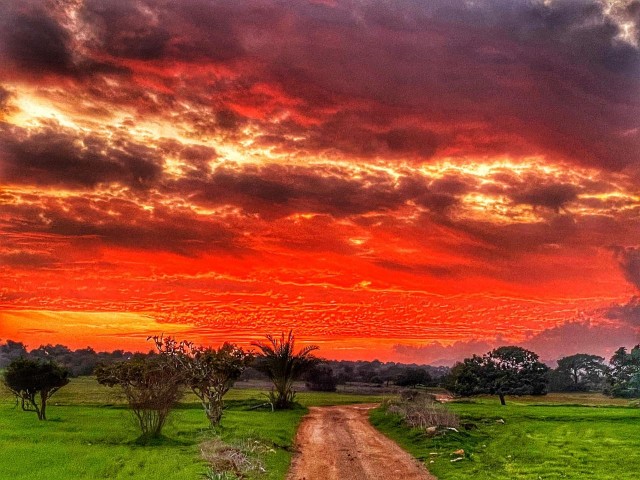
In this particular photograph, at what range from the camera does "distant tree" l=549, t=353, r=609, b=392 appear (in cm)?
16062

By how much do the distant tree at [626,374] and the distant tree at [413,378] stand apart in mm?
40002

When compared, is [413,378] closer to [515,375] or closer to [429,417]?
[515,375]

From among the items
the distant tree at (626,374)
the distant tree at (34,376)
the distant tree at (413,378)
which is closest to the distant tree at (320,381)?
the distant tree at (413,378)

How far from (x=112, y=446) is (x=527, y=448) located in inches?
1074

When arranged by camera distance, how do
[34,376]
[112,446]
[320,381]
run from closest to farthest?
[112,446]
[34,376]
[320,381]

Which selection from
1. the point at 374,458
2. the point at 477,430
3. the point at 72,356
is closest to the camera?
the point at 374,458

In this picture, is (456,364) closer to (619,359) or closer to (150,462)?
(619,359)

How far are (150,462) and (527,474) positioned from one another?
19513 millimetres

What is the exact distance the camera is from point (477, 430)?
47562 millimetres

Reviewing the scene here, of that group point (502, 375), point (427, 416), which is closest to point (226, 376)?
point (427, 416)

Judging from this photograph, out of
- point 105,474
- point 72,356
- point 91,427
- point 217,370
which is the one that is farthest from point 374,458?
point 72,356

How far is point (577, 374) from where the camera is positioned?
166 meters

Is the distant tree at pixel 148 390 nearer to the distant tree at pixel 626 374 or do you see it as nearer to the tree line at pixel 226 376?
the tree line at pixel 226 376

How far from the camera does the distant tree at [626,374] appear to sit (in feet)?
331
